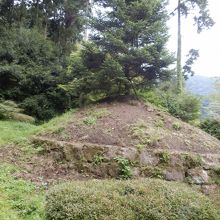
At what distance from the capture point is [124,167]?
777 centimetres

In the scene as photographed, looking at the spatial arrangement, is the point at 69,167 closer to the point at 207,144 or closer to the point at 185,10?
the point at 207,144

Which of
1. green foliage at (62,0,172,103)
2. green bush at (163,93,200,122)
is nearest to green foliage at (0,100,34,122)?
green foliage at (62,0,172,103)

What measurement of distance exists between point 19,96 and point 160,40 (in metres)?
6.10

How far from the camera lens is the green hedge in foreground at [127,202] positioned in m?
5.37

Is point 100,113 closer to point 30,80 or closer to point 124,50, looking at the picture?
point 124,50

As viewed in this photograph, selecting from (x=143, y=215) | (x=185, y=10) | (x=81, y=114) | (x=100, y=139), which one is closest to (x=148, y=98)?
(x=81, y=114)

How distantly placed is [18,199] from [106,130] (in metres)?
3.21

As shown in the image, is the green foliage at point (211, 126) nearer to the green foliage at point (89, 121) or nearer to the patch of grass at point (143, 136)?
the patch of grass at point (143, 136)

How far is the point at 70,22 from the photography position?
64.7ft

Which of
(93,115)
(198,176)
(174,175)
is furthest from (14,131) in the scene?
(198,176)

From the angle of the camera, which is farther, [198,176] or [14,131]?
[14,131]

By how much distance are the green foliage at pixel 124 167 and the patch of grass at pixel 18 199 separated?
187 cm

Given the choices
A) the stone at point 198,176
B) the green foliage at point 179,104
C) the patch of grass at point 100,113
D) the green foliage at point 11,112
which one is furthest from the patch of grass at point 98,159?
the green foliage at point 11,112

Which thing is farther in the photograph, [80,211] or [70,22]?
[70,22]
